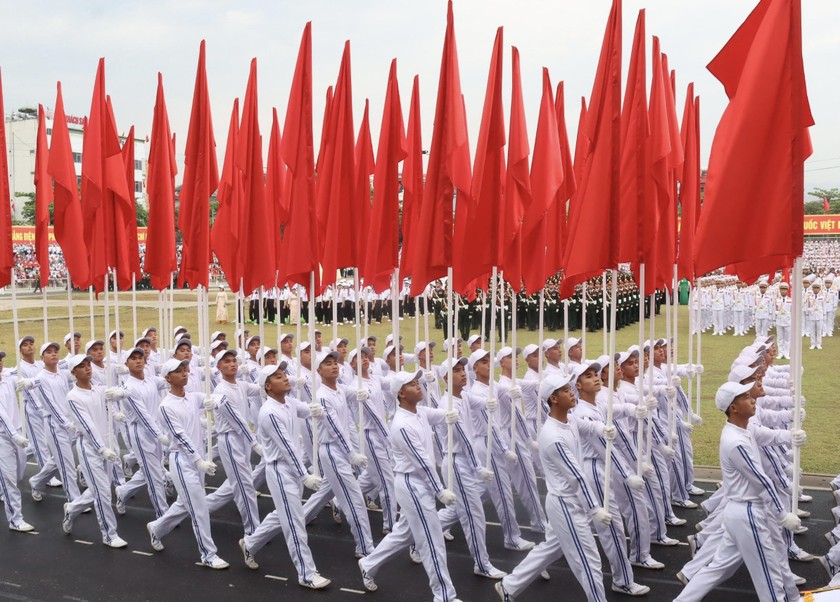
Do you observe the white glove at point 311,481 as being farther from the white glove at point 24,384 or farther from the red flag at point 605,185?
the white glove at point 24,384

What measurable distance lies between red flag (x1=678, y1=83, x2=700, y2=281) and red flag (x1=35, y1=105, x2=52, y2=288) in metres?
7.92

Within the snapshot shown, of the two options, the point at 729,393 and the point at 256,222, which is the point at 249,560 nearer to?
the point at 256,222

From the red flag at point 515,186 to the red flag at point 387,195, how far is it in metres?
1.20

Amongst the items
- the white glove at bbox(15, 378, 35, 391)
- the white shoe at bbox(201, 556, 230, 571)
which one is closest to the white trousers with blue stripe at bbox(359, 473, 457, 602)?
the white shoe at bbox(201, 556, 230, 571)

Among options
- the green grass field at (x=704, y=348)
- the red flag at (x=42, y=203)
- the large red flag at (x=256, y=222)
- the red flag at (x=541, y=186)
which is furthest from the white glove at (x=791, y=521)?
the red flag at (x=42, y=203)

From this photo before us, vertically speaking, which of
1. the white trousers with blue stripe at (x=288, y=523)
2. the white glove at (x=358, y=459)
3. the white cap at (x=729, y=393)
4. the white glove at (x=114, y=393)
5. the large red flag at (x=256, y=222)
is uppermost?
the large red flag at (x=256, y=222)

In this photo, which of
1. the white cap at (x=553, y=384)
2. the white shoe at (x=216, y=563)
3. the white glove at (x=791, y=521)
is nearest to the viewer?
the white glove at (x=791, y=521)

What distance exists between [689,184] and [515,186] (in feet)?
8.55

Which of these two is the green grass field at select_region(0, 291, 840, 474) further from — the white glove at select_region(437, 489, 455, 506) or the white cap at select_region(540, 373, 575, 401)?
the white glove at select_region(437, 489, 455, 506)

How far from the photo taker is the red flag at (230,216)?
10758mm

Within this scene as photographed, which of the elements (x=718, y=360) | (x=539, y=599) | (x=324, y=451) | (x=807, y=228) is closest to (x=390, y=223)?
(x=324, y=451)

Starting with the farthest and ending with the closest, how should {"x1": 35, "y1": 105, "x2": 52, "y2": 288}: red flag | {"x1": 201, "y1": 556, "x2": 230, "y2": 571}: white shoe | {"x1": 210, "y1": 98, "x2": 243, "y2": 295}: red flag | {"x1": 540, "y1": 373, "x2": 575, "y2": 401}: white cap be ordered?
{"x1": 210, "y1": 98, "x2": 243, "y2": 295}: red flag < {"x1": 35, "y1": 105, "x2": 52, "y2": 288}: red flag < {"x1": 201, "y1": 556, "x2": 230, "y2": 571}: white shoe < {"x1": 540, "y1": 373, "x2": 575, "y2": 401}: white cap

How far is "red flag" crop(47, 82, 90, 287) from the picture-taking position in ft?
32.9

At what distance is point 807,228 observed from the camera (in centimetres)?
5450
